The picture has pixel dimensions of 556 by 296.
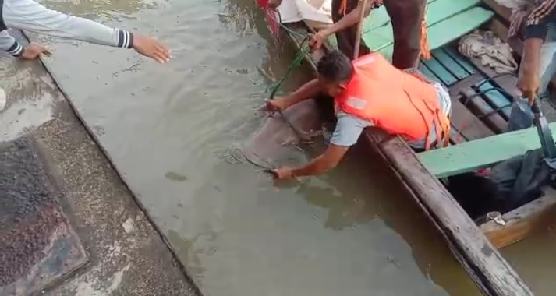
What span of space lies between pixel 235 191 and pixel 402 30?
1.68 m

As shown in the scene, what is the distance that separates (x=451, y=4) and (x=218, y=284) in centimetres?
306

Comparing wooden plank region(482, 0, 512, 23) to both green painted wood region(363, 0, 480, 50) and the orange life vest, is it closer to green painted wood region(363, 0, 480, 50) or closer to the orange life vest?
green painted wood region(363, 0, 480, 50)

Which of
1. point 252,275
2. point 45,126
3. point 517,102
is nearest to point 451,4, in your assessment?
point 517,102

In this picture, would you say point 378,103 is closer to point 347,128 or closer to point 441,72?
point 347,128

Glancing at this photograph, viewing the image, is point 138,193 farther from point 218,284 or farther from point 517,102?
point 517,102

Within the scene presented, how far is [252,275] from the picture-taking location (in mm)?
4465

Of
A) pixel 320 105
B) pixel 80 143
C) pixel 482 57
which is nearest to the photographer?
pixel 80 143

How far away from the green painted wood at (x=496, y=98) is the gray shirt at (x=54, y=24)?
2.75 metres

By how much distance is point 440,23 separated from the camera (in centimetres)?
554

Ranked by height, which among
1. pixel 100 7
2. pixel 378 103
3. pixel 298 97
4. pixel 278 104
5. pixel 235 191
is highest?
pixel 378 103

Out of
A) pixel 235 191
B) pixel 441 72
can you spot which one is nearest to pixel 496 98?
pixel 441 72

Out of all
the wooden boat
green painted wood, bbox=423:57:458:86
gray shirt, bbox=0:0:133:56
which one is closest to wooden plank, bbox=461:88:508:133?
the wooden boat

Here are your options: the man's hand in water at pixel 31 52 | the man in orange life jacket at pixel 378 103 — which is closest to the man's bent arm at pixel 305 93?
the man in orange life jacket at pixel 378 103

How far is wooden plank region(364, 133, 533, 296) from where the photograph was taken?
3818 millimetres
